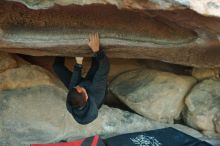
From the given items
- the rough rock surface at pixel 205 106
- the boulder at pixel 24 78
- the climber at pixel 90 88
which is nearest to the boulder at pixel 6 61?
the boulder at pixel 24 78

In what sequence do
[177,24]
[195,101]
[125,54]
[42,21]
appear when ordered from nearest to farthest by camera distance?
[177,24], [42,21], [125,54], [195,101]

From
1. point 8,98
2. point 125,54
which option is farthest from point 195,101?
point 8,98

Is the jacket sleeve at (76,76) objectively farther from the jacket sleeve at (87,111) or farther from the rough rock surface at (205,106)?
the rough rock surface at (205,106)

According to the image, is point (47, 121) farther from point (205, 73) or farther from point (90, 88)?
point (205, 73)

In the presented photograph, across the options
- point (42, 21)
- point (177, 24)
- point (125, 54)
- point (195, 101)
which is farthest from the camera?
point (195, 101)

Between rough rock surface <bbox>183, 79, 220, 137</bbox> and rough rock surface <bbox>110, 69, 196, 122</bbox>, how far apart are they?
0.07m

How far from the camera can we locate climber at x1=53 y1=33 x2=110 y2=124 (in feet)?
7.77

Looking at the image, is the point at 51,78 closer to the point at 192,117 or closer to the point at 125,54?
the point at 125,54

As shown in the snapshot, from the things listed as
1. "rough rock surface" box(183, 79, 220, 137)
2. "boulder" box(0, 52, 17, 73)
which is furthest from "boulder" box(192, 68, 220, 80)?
"boulder" box(0, 52, 17, 73)

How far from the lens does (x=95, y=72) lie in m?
2.45

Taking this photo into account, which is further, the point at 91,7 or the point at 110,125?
the point at 110,125

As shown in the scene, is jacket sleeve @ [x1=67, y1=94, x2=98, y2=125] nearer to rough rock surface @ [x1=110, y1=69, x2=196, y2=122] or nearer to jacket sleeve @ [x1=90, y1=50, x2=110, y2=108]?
jacket sleeve @ [x1=90, y1=50, x2=110, y2=108]

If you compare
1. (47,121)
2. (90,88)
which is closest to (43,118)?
(47,121)

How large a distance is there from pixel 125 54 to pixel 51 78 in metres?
0.60
